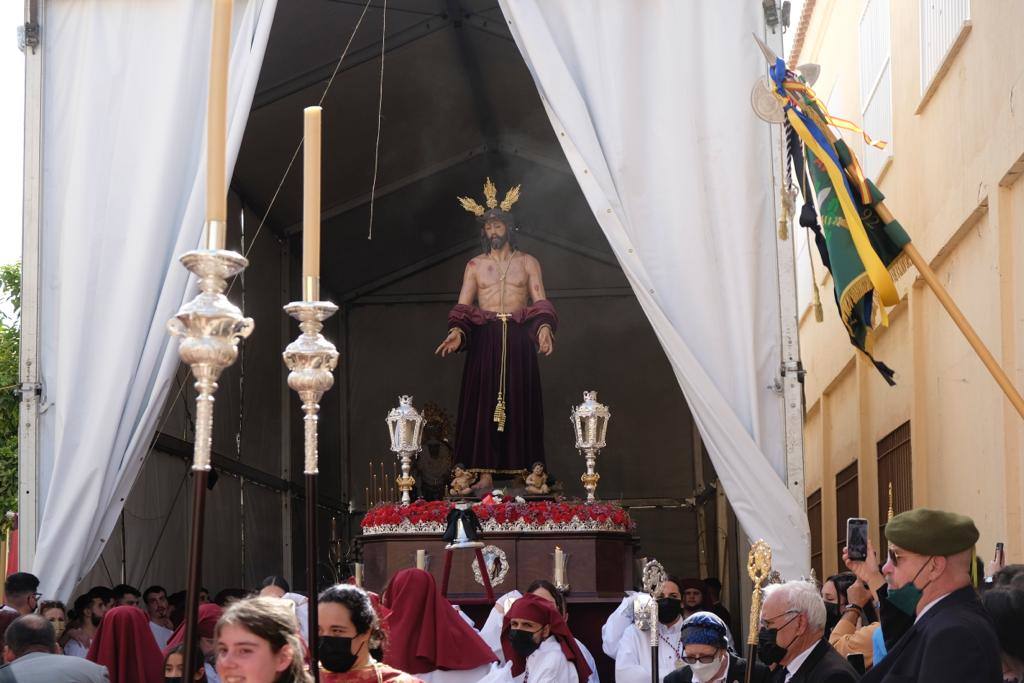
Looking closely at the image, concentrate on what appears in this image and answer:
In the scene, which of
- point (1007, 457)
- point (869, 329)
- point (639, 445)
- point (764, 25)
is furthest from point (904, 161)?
point (639, 445)

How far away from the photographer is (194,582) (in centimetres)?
336

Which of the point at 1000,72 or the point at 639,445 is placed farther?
the point at 639,445

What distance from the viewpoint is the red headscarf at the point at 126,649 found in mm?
6762

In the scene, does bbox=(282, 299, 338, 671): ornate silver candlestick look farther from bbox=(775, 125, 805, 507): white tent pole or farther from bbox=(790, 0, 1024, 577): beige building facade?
bbox=(790, 0, 1024, 577): beige building facade

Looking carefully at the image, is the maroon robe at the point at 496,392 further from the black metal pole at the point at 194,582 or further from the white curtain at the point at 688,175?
the black metal pole at the point at 194,582

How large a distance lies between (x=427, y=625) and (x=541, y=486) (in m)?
4.28

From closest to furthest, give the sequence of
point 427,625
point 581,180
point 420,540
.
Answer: point 427,625
point 581,180
point 420,540

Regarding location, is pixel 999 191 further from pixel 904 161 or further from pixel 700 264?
pixel 904 161

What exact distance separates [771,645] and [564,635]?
7.96 ft

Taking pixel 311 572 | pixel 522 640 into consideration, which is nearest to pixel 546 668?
pixel 522 640

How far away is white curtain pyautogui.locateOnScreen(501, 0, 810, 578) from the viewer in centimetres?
895

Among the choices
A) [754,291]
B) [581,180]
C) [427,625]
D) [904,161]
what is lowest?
[427,625]

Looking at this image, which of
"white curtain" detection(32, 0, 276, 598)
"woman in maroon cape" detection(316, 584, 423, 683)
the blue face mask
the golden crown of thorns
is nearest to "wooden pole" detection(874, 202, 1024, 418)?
the blue face mask

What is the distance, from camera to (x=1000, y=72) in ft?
28.8
